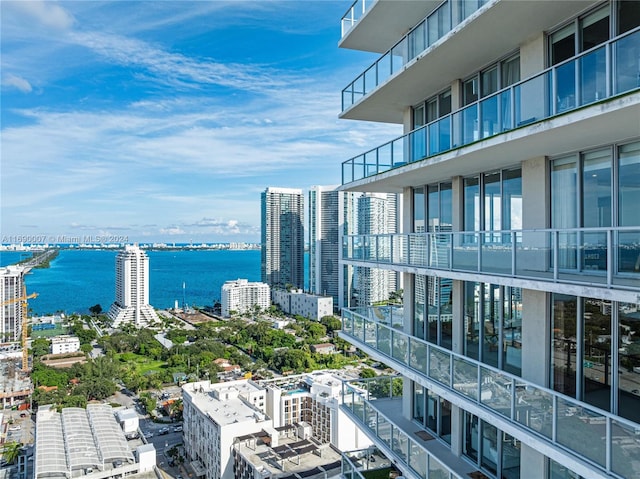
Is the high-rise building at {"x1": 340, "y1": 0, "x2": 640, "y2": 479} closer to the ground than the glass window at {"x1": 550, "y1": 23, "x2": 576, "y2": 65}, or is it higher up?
closer to the ground

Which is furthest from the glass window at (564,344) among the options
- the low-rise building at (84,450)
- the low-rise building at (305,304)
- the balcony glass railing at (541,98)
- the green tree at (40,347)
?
the low-rise building at (305,304)

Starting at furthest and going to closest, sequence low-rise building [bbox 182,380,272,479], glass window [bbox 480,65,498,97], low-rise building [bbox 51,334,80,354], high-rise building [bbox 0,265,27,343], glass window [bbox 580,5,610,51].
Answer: high-rise building [bbox 0,265,27,343] → low-rise building [bbox 51,334,80,354] → low-rise building [bbox 182,380,272,479] → glass window [bbox 480,65,498,97] → glass window [bbox 580,5,610,51]

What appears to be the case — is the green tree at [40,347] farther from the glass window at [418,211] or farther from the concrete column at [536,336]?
the concrete column at [536,336]

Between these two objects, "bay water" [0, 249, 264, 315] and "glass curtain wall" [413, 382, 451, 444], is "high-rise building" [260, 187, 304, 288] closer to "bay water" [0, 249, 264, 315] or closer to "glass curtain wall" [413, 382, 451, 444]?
"bay water" [0, 249, 264, 315]

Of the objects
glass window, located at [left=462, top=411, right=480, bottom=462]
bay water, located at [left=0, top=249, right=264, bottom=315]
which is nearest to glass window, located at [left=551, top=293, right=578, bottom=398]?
glass window, located at [left=462, top=411, right=480, bottom=462]

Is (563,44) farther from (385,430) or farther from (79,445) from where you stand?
(79,445)

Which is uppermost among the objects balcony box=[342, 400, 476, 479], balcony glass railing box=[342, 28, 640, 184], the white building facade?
balcony glass railing box=[342, 28, 640, 184]

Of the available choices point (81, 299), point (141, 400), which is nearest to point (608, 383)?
point (141, 400)

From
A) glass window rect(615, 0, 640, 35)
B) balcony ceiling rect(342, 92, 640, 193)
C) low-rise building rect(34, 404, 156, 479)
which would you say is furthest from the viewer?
low-rise building rect(34, 404, 156, 479)
